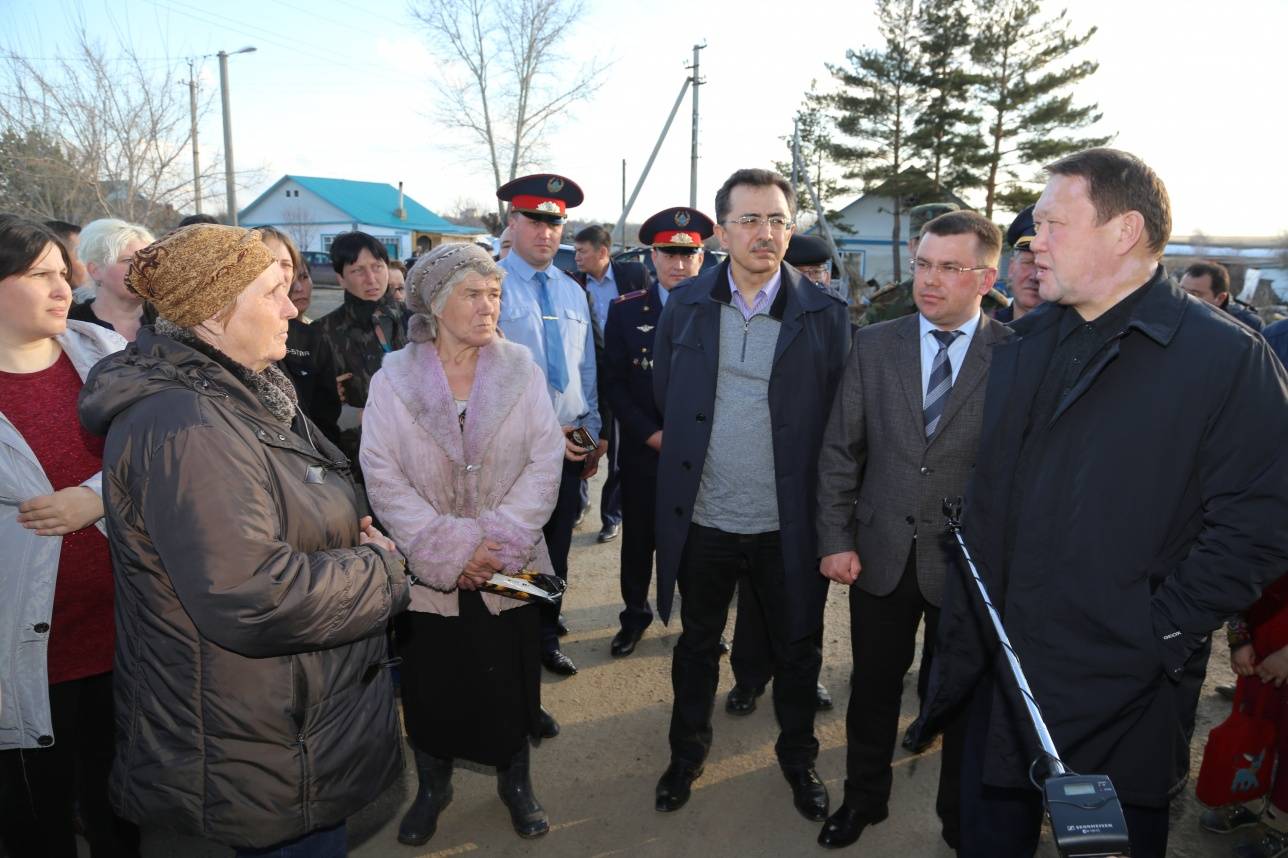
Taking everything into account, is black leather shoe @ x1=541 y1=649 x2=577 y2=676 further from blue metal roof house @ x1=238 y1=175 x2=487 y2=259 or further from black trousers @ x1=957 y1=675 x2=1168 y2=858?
blue metal roof house @ x1=238 y1=175 x2=487 y2=259

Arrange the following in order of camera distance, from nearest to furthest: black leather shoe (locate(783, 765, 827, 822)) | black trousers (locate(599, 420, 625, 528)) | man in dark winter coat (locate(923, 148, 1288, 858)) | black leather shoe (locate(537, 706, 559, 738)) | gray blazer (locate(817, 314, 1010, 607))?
man in dark winter coat (locate(923, 148, 1288, 858)) < gray blazer (locate(817, 314, 1010, 607)) < black leather shoe (locate(783, 765, 827, 822)) < black leather shoe (locate(537, 706, 559, 738)) < black trousers (locate(599, 420, 625, 528))

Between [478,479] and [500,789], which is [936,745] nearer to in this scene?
[500,789]

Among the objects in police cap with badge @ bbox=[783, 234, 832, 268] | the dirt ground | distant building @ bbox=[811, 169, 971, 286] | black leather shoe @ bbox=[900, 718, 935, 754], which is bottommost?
the dirt ground

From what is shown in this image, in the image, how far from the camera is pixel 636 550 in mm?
4582

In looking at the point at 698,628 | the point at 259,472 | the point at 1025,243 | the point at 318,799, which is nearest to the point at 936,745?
the point at 698,628

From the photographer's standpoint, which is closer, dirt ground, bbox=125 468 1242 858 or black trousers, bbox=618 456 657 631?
dirt ground, bbox=125 468 1242 858

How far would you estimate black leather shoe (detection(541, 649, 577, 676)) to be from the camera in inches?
169

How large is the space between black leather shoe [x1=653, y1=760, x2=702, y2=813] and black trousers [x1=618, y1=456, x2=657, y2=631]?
1.30m

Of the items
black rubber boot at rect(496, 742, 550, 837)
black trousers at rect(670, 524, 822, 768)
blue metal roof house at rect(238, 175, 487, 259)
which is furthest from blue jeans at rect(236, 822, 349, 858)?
blue metal roof house at rect(238, 175, 487, 259)

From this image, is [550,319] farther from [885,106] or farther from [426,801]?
[885,106]

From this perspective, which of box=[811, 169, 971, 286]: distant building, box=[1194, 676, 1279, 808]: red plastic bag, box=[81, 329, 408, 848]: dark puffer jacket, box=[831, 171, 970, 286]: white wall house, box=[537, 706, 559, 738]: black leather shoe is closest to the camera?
box=[81, 329, 408, 848]: dark puffer jacket

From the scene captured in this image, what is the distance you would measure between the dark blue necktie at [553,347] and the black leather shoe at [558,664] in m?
1.46

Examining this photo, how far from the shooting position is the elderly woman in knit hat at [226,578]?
68.1 inches

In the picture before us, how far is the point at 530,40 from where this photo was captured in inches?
1047
